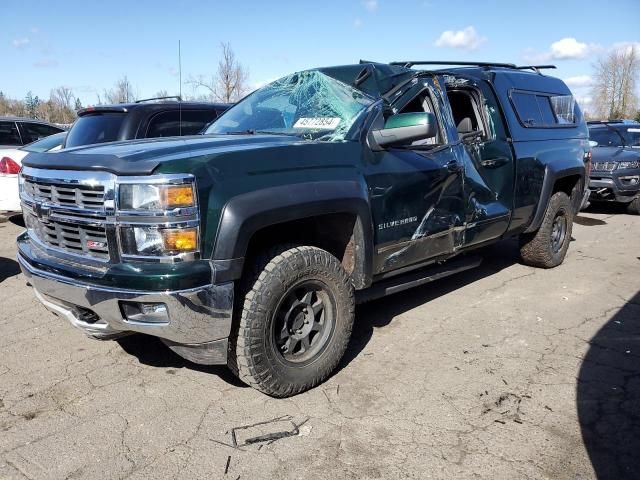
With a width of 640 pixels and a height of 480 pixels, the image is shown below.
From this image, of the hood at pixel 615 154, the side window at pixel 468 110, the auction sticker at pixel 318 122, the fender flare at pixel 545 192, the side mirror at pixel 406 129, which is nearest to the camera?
the side mirror at pixel 406 129

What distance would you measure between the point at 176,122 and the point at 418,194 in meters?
3.86

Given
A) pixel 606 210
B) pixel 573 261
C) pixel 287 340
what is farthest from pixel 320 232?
pixel 606 210

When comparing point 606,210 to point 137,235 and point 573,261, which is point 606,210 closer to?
point 573,261

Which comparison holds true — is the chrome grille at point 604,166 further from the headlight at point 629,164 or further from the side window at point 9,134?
the side window at point 9,134

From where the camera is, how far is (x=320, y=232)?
374cm

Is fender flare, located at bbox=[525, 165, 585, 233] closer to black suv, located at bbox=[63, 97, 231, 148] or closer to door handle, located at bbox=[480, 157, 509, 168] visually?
door handle, located at bbox=[480, 157, 509, 168]

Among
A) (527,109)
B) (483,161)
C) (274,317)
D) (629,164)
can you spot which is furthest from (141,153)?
(629,164)

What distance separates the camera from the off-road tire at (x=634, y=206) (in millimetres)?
10773

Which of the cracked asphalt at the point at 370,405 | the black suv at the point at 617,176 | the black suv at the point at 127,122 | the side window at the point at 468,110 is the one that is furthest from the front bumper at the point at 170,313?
the black suv at the point at 617,176

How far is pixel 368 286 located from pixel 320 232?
50 centimetres

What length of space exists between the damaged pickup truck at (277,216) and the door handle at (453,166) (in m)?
0.02

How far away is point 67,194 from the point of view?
10.1 ft

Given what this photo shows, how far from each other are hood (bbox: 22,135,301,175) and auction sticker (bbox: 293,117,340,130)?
0.27 metres

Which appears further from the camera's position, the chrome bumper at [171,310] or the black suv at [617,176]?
the black suv at [617,176]
